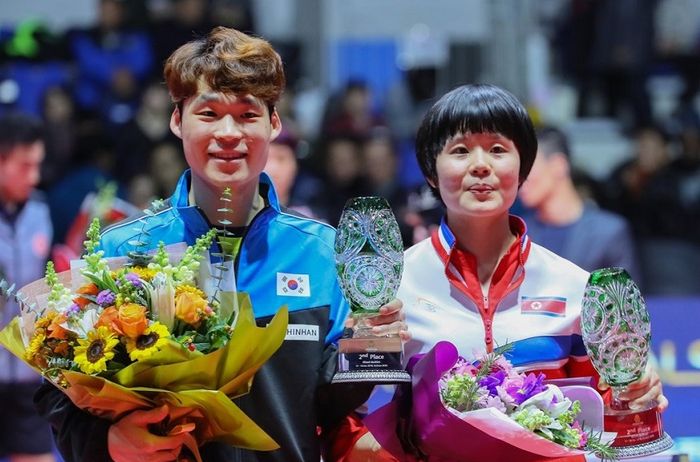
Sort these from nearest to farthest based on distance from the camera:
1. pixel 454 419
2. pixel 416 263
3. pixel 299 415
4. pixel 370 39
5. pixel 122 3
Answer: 1. pixel 454 419
2. pixel 299 415
3. pixel 416 263
4. pixel 122 3
5. pixel 370 39

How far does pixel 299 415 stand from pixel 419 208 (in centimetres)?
350

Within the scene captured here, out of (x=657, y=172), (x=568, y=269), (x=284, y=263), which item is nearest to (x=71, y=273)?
(x=284, y=263)

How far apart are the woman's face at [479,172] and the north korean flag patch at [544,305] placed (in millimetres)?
268

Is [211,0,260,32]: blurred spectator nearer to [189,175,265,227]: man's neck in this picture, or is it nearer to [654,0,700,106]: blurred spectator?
[654,0,700,106]: blurred spectator

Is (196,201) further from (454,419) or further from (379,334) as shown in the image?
(454,419)

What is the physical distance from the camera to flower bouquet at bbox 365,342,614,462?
3.71 meters

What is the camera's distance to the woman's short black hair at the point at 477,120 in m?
4.14

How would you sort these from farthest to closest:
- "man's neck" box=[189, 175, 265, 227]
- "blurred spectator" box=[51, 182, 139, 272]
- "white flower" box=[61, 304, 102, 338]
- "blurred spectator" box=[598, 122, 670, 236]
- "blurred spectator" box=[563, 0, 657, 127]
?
1. "blurred spectator" box=[563, 0, 657, 127]
2. "blurred spectator" box=[598, 122, 670, 236]
3. "blurred spectator" box=[51, 182, 139, 272]
4. "man's neck" box=[189, 175, 265, 227]
5. "white flower" box=[61, 304, 102, 338]

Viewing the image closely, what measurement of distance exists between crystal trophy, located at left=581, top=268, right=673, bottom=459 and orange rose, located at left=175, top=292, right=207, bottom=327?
1015mm

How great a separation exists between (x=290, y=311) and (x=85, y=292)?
2.01 feet

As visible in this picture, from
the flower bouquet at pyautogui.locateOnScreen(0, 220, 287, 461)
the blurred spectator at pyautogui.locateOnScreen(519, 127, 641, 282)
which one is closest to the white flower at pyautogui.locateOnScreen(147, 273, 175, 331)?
the flower bouquet at pyautogui.locateOnScreen(0, 220, 287, 461)

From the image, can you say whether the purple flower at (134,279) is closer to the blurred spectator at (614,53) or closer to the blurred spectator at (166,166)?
the blurred spectator at (166,166)

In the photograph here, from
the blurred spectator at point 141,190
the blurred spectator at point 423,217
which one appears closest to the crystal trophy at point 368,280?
the blurred spectator at point 423,217

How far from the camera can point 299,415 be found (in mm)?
3977
